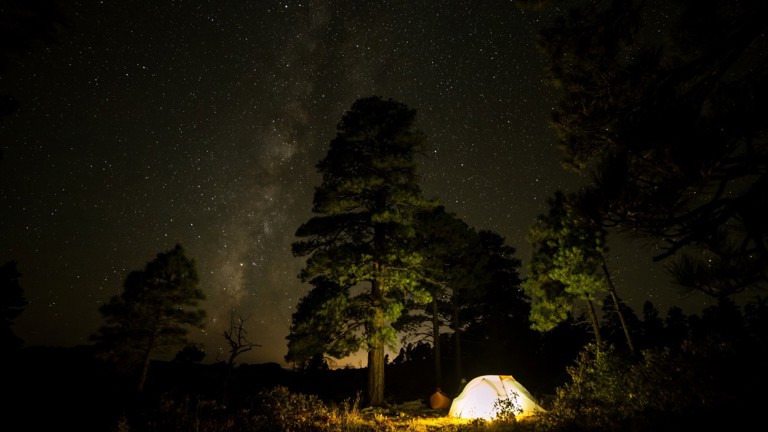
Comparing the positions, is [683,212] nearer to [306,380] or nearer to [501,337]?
[501,337]

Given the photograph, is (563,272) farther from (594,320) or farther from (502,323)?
(502,323)

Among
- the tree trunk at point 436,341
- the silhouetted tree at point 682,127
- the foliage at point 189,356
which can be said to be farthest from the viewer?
the foliage at point 189,356

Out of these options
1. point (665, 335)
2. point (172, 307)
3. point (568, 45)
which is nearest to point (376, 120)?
point (568, 45)

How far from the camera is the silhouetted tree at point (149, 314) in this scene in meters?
22.2

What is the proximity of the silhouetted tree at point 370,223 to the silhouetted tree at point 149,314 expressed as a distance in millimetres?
15232

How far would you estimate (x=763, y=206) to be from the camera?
2924mm

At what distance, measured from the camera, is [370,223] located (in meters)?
13.0

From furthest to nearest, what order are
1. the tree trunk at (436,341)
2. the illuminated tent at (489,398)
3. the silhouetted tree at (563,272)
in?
the tree trunk at (436,341) → the silhouetted tree at (563,272) → the illuminated tent at (489,398)

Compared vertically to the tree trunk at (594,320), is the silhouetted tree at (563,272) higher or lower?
higher

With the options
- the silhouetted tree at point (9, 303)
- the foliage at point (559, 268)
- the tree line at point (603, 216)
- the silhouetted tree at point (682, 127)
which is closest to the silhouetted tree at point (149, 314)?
the tree line at point (603, 216)

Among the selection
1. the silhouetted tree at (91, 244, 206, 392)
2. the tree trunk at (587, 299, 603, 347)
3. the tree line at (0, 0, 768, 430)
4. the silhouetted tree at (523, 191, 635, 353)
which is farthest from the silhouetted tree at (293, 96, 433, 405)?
the silhouetted tree at (91, 244, 206, 392)

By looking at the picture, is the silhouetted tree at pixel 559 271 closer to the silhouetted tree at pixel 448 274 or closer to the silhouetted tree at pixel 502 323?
the silhouetted tree at pixel 448 274

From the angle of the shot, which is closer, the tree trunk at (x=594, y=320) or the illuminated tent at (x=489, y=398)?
the illuminated tent at (x=489, y=398)

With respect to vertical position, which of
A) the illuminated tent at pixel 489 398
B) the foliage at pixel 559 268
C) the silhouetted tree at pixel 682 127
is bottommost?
the illuminated tent at pixel 489 398
